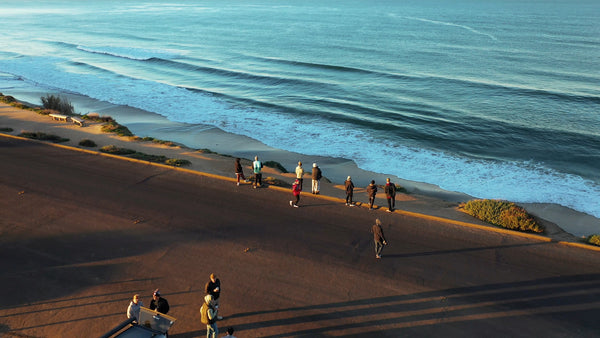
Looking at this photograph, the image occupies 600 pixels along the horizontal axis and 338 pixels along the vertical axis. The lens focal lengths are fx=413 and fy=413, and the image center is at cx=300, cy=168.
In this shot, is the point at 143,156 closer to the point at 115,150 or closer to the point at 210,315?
the point at 115,150

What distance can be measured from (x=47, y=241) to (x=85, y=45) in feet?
223

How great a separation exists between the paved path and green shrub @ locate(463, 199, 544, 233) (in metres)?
0.79

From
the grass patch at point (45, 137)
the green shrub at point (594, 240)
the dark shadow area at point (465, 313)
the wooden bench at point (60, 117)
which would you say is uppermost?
the wooden bench at point (60, 117)

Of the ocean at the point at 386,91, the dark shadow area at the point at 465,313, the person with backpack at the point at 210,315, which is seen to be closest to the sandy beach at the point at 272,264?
the dark shadow area at the point at 465,313

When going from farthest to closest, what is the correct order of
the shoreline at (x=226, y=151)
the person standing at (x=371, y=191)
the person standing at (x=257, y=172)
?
1. the shoreline at (x=226, y=151)
2. the person standing at (x=257, y=172)
3. the person standing at (x=371, y=191)

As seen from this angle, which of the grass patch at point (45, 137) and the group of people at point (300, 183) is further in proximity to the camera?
the grass patch at point (45, 137)

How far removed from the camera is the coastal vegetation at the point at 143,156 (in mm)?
20013

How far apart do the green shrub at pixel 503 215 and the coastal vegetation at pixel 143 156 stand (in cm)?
1305

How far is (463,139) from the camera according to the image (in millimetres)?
30359

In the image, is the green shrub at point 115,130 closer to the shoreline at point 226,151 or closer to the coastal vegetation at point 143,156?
the shoreline at point 226,151

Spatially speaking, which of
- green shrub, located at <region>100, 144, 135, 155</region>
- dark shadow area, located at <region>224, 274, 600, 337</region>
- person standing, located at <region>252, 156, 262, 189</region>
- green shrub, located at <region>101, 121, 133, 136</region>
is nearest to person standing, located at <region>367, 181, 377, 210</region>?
person standing, located at <region>252, 156, 262, 189</region>

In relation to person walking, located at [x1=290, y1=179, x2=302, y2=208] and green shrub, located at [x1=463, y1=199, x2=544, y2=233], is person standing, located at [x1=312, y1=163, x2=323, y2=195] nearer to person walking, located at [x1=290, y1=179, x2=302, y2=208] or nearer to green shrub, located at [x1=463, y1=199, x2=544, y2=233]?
person walking, located at [x1=290, y1=179, x2=302, y2=208]

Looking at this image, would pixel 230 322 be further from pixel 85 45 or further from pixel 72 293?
pixel 85 45

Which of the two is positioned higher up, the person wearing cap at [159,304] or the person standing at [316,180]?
the person standing at [316,180]
